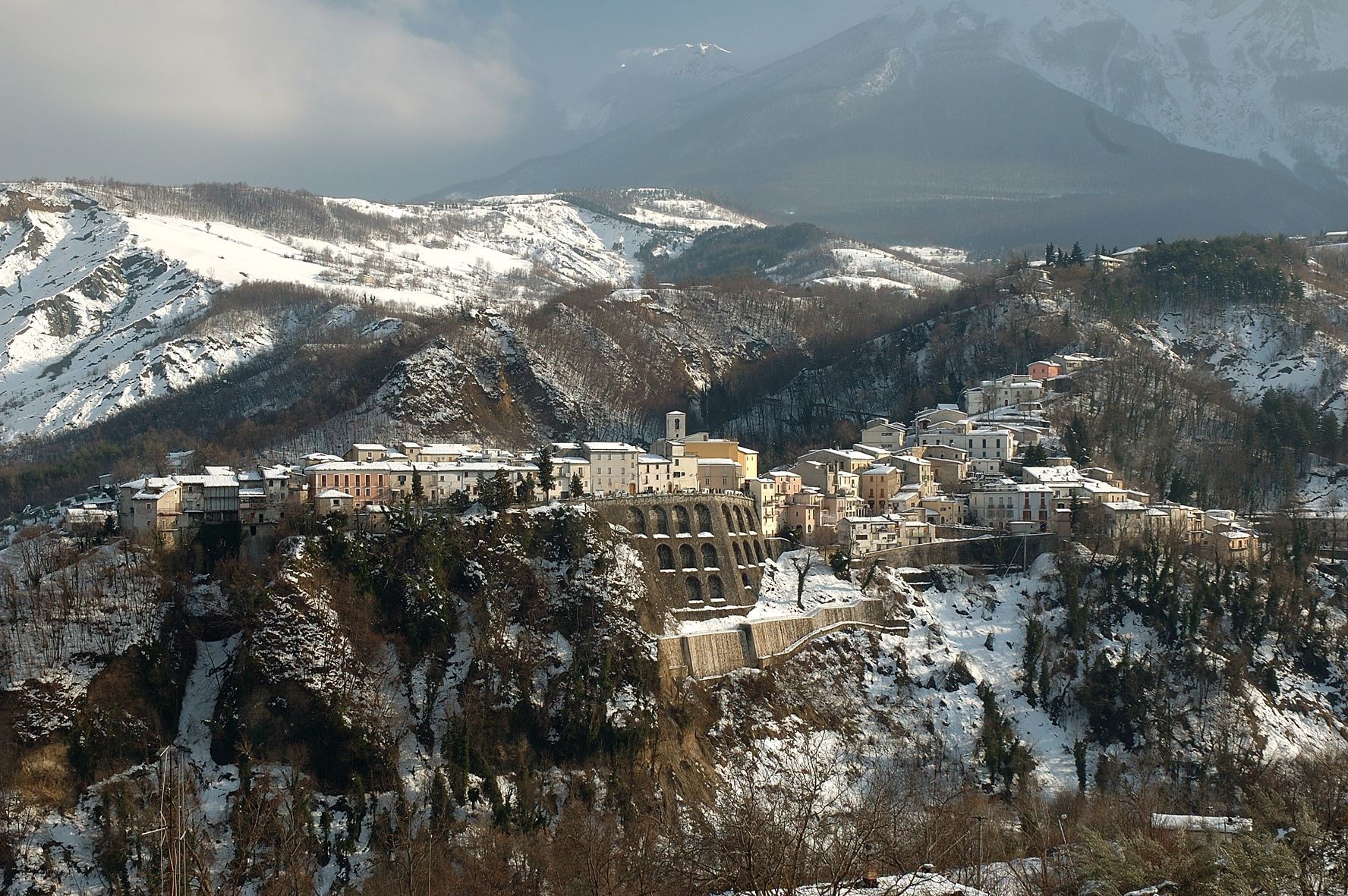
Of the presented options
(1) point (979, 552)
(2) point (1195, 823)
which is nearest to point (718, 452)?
(1) point (979, 552)

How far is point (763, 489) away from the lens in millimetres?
89188

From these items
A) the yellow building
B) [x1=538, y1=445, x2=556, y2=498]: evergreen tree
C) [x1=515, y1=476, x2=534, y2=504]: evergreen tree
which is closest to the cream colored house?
the yellow building

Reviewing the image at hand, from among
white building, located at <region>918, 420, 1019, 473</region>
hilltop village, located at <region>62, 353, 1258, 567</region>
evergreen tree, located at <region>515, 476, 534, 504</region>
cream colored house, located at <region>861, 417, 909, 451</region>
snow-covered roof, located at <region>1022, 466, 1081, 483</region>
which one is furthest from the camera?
cream colored house, located at <region>861, 417, 909, 451</region>

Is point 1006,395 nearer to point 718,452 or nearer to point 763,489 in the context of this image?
point 718,452

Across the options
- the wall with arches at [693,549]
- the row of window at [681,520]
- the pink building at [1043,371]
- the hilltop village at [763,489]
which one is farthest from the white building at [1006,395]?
the row of window at [681,520]

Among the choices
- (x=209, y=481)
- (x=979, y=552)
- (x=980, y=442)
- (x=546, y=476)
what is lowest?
(x=979, y=552)

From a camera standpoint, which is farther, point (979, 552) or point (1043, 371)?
point (1043, 371)

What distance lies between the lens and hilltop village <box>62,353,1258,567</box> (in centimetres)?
7588

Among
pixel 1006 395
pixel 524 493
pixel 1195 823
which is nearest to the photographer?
pixel 1195 823

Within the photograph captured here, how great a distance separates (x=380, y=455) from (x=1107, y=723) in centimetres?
4512

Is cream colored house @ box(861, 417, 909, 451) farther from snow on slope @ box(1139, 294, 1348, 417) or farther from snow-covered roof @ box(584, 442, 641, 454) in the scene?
snow on slope @ box(1139, 294, 1348, 417)

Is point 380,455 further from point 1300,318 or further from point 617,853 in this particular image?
point 1300,318

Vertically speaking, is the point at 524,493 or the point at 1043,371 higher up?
the point at 1043,371

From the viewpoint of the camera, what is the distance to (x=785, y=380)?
149375mm
